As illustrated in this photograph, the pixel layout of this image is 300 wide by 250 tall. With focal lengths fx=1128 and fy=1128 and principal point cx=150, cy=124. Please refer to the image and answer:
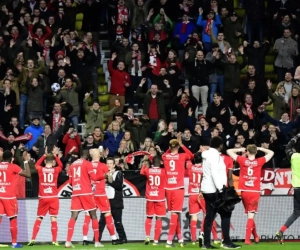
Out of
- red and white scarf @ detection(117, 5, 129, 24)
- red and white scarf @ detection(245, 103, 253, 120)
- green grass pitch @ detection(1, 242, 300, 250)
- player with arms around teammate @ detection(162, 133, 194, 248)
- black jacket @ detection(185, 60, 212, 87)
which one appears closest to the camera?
green grass pitch @ detection(1, 242, 300, 250)

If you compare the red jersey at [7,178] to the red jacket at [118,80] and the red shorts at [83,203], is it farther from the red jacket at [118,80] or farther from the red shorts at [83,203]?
the red jacket at [118,80]

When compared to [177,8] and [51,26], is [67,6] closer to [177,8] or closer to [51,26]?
[51,26]

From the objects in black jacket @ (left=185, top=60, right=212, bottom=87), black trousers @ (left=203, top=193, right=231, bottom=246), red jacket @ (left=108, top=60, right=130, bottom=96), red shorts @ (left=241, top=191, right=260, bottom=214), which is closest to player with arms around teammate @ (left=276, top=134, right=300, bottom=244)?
red shorts @ (left=241, top=191, right=260, bottom=214)

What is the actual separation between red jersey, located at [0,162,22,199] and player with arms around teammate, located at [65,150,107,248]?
1.30m

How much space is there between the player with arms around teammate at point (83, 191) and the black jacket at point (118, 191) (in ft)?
5.20

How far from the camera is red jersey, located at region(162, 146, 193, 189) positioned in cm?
2556

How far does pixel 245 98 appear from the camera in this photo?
107ft

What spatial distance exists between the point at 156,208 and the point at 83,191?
2.10m

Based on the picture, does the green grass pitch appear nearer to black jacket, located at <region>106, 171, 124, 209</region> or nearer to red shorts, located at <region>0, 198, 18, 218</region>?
red shorts, located at <region>0, 198, 18, 218</region>

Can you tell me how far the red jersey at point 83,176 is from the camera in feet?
82.6

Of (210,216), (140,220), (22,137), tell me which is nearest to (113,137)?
(22,137)

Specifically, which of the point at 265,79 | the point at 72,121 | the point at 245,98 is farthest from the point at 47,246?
the point at 265,79

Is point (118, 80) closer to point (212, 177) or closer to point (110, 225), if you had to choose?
point (110, 225)

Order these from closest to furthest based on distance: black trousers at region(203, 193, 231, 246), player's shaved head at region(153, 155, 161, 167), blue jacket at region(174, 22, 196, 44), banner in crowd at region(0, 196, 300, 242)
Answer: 1. black trousers at region(203, 193, 231, 246)
2. player's shaved head at region(153, 155, 161, 167)
3. banner in crowd at region(0, 196, 300, 242)
4. blue jacket at region(174, 22, 196, 44)
